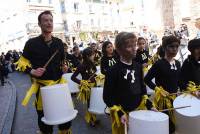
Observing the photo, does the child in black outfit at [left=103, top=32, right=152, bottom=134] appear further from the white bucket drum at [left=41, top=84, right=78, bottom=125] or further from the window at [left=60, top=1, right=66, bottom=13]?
the window at [left=60, top=1, right=66, bottom=13]

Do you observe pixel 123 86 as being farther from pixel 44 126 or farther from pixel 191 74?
pixel 44 126

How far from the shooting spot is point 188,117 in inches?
138

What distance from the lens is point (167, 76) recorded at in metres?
4.42

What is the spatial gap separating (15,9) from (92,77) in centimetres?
5422

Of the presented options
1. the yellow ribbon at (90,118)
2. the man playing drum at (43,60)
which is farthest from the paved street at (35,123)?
the man playing drum at (43,60)

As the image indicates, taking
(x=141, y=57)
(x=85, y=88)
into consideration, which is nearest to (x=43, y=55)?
(x=85, y=88)

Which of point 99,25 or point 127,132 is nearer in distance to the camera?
point 127,132

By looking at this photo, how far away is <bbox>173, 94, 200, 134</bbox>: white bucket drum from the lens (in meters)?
3.49

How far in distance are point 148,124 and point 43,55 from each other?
1948 millimetres

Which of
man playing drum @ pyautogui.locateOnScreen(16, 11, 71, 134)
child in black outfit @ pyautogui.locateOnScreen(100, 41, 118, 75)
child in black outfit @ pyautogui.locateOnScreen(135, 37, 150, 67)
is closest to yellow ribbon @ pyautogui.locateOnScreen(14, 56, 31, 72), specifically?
man playing drum @ pyautogui.locateOnScreen(16, 11, 71, 134)

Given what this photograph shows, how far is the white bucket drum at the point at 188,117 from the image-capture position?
3.49 meters

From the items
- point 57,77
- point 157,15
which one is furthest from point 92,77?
point 157,15

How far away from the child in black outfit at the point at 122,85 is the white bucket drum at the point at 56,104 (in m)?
0.67

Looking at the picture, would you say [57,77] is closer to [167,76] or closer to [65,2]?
[167,76]
